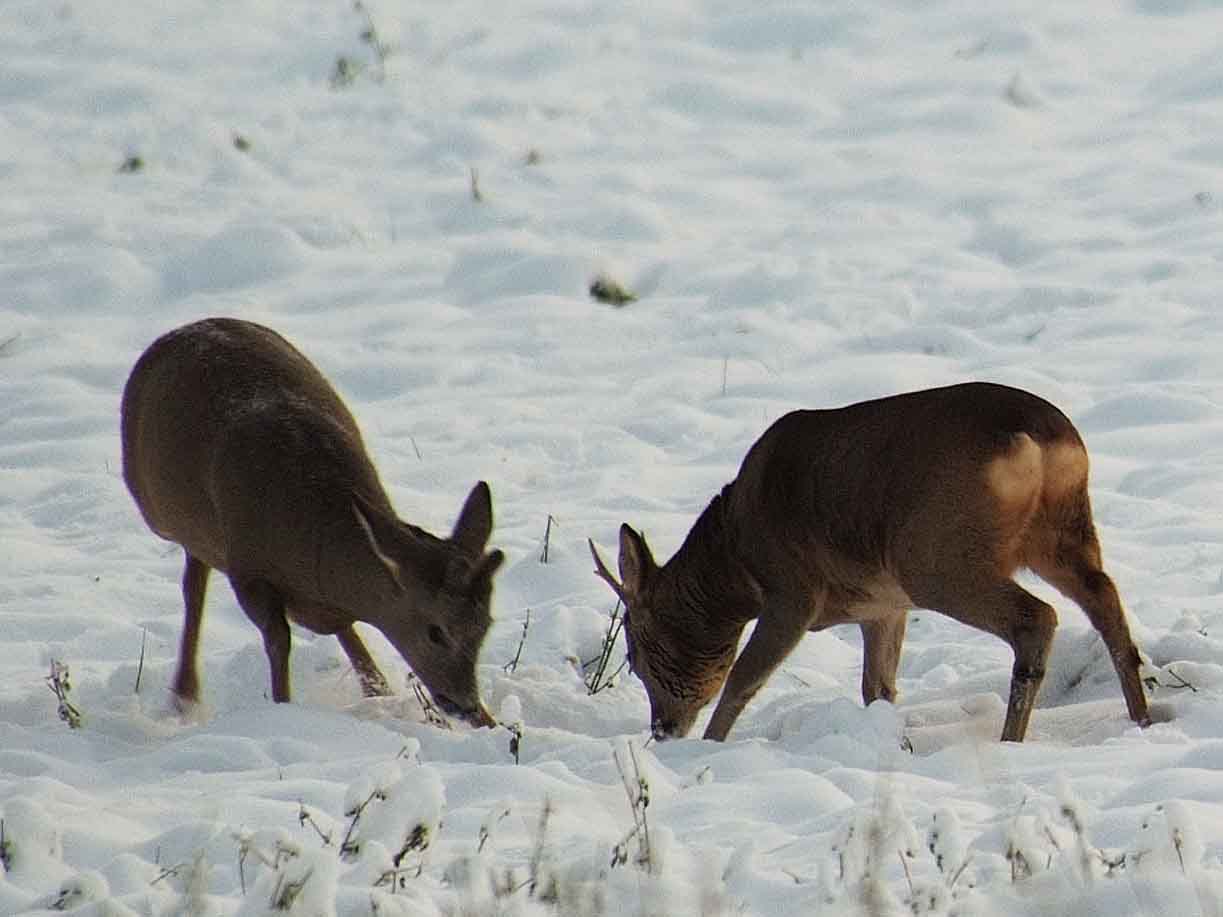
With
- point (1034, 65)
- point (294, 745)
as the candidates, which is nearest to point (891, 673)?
point (294, 745)

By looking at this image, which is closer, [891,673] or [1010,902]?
[1010,902]

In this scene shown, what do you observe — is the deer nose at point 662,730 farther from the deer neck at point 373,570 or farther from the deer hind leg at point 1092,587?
the deer hind leg at point 1092,587

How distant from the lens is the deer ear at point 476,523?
713 cm

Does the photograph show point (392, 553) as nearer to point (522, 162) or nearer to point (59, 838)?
point (59, 838)

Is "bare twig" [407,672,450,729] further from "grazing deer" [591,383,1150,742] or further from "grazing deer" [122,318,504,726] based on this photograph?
"grazing deer" [591,383,1150,742]

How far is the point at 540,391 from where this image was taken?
11.1m

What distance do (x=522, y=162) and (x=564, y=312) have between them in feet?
7.19

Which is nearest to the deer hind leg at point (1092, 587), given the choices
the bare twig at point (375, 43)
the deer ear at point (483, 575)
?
the deer ear at point (483, 575)

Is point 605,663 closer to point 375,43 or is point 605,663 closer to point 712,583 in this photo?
point 712,583

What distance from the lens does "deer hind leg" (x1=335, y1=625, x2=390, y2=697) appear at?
25.5 feet

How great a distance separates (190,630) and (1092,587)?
3104 mm

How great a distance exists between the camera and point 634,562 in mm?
7684

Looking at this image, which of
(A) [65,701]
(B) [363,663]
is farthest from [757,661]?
(A) [65,701]

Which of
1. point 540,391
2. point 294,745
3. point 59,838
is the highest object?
point 59,838
